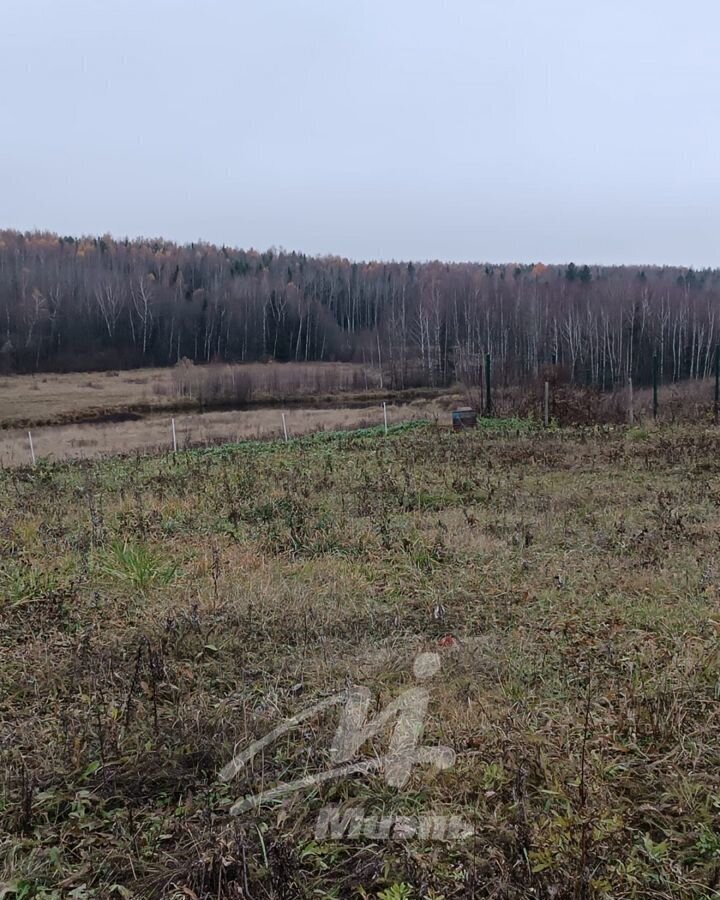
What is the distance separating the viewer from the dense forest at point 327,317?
45.6 metres

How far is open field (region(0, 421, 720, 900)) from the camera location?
2018 mm

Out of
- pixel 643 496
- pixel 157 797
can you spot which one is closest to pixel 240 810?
pixel 157 797

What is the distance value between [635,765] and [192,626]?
2337 millimetres

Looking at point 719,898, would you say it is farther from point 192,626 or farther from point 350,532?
point 350,532

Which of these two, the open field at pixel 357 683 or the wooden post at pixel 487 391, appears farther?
the wooden post at pixel 487 391

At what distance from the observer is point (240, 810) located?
2236 millimetres

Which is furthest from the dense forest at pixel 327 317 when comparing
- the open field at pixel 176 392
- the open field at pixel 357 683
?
the open field at pixel 357 683
